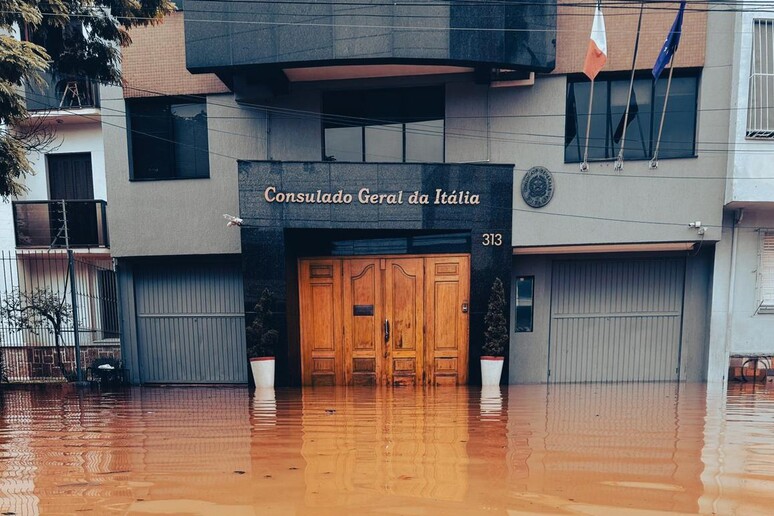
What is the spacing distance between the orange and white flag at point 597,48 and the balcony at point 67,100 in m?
10.0

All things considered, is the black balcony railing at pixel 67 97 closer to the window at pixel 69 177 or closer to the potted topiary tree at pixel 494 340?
→ the window at pixel 69 177

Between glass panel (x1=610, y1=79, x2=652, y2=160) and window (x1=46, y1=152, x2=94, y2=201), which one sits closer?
glass panel (x1=610, y1=79, x2=652, y2=160)

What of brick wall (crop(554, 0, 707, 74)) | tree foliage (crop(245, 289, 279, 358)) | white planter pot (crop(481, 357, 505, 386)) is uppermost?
brick wall (crop(554, 0, 707, 74))

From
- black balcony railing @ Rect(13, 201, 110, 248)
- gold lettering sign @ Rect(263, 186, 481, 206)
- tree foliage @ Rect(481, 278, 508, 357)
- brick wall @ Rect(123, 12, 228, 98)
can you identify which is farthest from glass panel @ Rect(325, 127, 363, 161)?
black balcony railing @ Rect(13, 201, 110, 248)

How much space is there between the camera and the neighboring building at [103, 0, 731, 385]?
8.27 metres

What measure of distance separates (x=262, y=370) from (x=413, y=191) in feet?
14.1

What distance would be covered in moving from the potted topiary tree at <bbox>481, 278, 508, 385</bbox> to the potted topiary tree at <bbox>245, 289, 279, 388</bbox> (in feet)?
12.6

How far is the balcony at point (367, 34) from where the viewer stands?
26.2 ft

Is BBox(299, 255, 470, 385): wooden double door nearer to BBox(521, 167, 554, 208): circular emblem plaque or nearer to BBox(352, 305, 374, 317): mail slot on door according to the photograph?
BBox(352, 305, 374, 317): mail slot on door

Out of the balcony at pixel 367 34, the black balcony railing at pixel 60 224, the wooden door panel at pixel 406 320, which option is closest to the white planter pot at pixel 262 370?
the wooden door panel at pixel 406 320

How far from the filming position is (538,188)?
345 inches

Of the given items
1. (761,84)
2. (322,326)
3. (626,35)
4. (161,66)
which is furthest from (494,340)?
(161,66)

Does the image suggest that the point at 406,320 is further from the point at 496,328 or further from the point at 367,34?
the point at 367,34

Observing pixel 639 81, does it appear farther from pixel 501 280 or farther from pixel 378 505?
pixel 378 505
